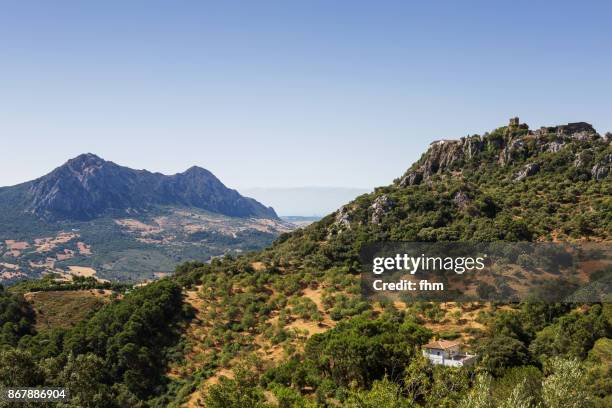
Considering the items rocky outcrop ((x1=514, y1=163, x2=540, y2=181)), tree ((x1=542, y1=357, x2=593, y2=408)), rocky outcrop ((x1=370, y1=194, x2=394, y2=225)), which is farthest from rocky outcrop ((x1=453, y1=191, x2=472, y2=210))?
tree ((x1=542, y1=357, x2=593, y2=408))

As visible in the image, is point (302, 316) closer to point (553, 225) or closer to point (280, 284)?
point (280, 284)

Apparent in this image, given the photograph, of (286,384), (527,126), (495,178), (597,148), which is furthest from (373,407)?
(527,126)

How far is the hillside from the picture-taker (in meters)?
38.0

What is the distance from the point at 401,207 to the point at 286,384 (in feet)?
177

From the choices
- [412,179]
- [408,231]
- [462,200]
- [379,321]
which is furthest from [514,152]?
[379,321]

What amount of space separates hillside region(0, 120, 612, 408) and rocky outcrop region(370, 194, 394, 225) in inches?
12.7

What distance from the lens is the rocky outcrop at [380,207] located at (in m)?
93.7

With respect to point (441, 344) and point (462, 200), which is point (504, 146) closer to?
point (462, 200)

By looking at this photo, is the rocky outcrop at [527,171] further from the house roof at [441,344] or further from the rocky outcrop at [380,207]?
the house roof at [441,344]

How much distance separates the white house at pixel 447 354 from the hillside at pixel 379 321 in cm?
168

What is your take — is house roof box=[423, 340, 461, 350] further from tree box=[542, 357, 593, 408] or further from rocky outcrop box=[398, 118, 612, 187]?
rocky outcrop box=[398, 118, 612, 187]

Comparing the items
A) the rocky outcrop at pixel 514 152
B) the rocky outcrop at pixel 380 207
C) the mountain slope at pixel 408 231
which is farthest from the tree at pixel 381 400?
the rocky outcrop at pixel 514 152

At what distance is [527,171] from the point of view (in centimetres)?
10125

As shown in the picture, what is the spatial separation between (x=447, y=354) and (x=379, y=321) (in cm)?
908
